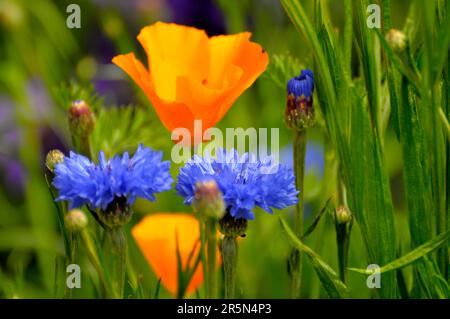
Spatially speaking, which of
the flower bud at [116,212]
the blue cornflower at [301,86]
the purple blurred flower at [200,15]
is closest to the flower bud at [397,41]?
the blue cornflower at [301,86]

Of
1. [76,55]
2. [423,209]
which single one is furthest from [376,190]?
[76,55]

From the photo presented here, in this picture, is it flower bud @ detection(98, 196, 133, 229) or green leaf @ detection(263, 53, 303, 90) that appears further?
green leaf @ detection(263, 53, 303, 90)

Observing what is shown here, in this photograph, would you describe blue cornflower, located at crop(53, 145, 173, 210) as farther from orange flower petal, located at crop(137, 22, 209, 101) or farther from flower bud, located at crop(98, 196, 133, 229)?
orange flower petal, located at crop(137, 22, 209, 101)

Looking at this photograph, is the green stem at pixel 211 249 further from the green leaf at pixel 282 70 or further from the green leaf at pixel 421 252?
the green leaf at pixel 282 70

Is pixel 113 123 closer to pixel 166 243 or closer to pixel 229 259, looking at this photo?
pixel 166 243

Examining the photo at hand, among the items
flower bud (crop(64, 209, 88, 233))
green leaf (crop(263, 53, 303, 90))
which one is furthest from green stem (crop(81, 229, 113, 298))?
green leaf (crop(263, 53, 303, 90))

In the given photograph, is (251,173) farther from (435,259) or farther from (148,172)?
(435,259)
